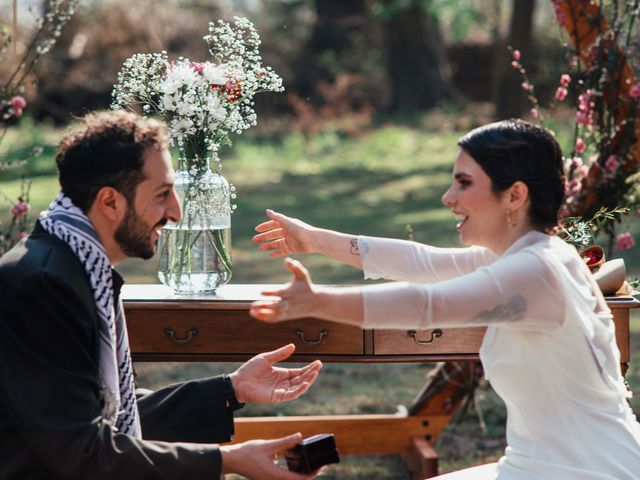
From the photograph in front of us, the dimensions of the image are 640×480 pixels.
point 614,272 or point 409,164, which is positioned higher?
point 614,272

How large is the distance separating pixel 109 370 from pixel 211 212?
1235 millimetres

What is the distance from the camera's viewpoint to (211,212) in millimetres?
4043

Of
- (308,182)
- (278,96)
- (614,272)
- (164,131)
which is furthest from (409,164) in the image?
(164,131)

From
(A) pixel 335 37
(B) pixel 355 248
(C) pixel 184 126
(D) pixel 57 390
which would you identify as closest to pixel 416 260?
(B) pixel 355 248

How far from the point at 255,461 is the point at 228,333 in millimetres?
1245

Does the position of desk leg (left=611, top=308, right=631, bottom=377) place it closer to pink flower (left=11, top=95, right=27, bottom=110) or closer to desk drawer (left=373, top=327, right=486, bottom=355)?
desk drawer (left=373, top=327, right=486, bottom=355)

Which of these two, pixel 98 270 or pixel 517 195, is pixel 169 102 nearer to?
pixel 98 270

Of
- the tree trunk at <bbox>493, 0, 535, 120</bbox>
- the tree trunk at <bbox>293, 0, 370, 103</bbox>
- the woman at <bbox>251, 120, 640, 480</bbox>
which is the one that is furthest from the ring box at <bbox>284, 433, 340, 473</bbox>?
the tree trunk at <bbox>293, 0, 370, 103</bbox>

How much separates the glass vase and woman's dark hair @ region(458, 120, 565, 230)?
4.25 feet

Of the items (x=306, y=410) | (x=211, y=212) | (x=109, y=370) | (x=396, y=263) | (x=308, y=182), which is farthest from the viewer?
(x=308, y=182)

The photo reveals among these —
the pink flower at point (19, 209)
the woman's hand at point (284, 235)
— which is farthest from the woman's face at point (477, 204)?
the pink flower at point (19, 209)

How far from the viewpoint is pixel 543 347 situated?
9.45ft

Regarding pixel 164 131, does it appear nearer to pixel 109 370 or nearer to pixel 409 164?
pixel 109 370

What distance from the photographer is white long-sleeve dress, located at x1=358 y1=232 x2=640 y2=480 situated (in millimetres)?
2734
